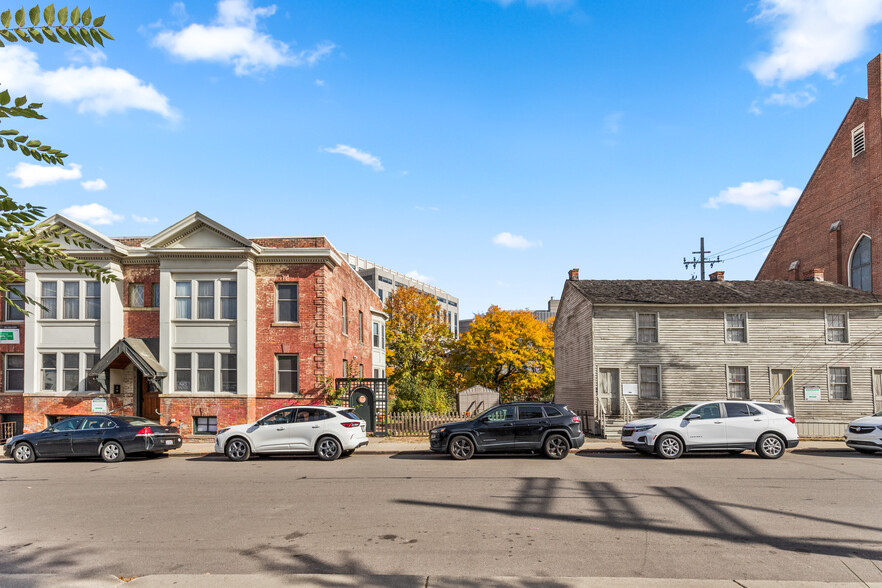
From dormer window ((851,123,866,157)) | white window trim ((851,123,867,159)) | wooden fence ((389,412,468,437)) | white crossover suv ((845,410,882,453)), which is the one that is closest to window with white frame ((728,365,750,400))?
white crossover suv ((845,410,882,453))

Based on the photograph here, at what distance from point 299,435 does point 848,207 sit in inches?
1268

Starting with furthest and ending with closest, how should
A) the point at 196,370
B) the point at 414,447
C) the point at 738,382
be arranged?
the point at 738,382 → the point at 196,370 → the point at 414,447

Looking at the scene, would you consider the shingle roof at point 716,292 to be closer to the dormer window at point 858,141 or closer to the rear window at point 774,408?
the rear window at point 774,408

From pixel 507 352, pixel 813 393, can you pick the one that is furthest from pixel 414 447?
pixel 507 352

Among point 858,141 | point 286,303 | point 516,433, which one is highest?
point 858,141

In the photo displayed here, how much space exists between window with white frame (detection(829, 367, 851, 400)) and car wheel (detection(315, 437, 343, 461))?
2059 cm

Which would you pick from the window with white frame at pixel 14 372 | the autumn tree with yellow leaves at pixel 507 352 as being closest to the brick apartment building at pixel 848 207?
the autumn tree with yellow leaves at pixel 507 352

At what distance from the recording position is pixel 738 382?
87.7 feet

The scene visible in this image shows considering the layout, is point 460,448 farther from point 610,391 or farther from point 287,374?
point 610,391

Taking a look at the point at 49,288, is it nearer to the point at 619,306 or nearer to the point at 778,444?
the point at 619,306

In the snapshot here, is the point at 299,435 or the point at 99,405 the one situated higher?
the point at 99,405

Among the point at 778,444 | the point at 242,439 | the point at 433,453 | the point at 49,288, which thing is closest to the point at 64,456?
the point at 242,439

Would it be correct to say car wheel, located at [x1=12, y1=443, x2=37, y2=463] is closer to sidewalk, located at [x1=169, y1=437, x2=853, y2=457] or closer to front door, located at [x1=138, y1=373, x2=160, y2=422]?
sidewalk, located at [x1=169, y1=437, x2=853, y2=457]

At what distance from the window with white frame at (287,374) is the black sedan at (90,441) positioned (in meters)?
6.51
